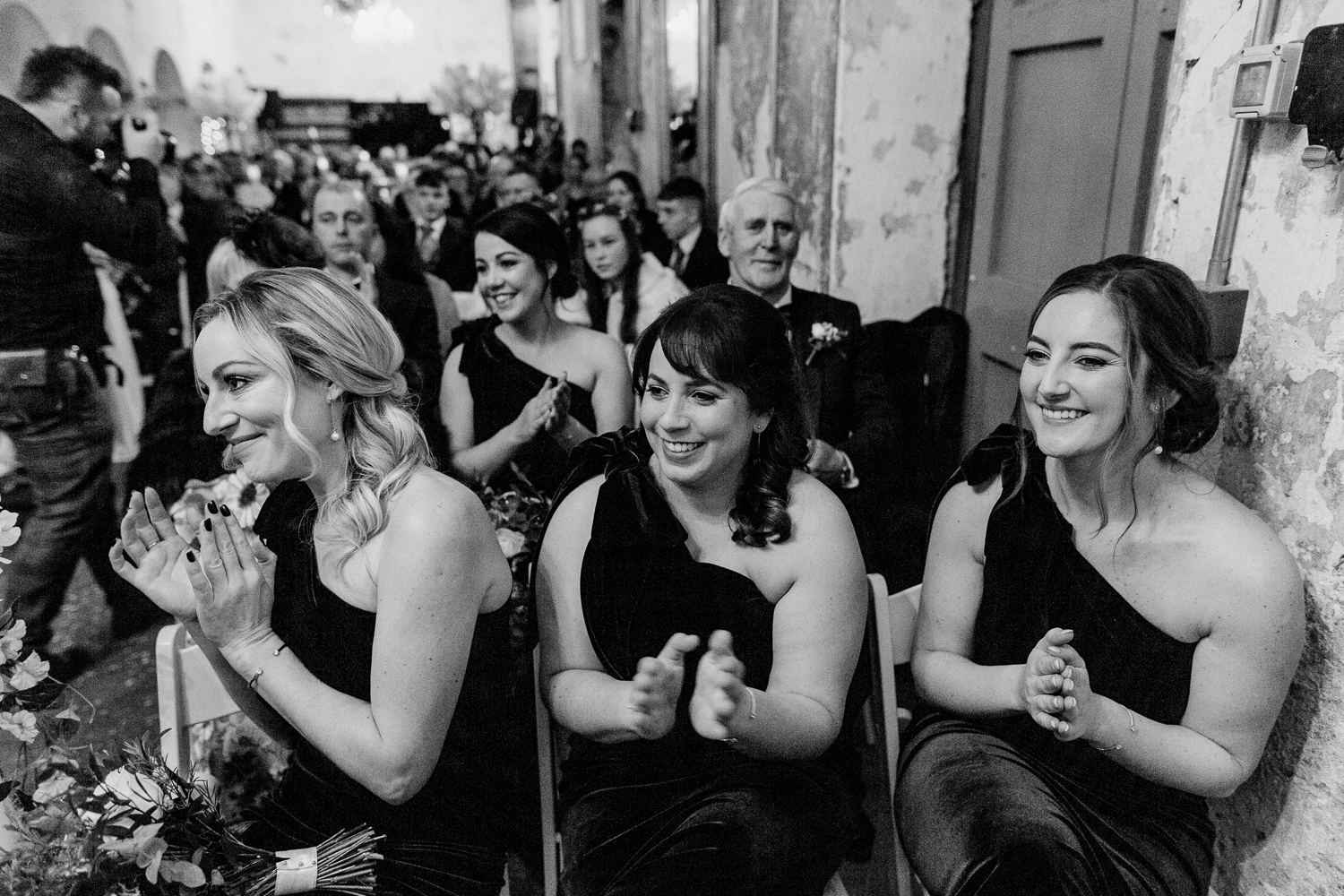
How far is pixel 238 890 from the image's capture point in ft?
4.58

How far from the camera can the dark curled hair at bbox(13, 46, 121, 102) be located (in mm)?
3074

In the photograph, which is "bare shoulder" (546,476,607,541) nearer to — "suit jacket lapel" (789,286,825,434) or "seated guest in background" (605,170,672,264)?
"suit jacket lapel" (789,286,825,434)

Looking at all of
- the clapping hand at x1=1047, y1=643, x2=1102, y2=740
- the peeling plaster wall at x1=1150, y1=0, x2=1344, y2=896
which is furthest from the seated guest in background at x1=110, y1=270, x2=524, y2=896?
the peeling plaster wall at x1=1150, y1=0, x2=1344, y2=896

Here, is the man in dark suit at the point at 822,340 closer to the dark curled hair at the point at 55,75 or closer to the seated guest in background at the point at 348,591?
the seated guest in background at the point at 348,591

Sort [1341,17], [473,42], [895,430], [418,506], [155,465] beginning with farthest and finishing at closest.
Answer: [473,42] → [155,465] → [895,430] → [418,506] → [1341,17]

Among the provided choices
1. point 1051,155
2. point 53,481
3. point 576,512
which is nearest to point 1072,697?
point 576,512

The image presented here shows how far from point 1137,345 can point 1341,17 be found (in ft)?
1.75

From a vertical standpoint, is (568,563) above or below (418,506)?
below

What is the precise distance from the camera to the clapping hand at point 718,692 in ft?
4.36

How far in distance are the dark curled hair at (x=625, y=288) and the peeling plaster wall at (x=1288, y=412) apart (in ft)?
8.44

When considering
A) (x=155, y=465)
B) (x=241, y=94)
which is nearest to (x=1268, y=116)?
(x=155, y=465)

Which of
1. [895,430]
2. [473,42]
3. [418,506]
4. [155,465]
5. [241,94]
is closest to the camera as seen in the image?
[418,506]

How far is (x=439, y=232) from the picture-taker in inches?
250

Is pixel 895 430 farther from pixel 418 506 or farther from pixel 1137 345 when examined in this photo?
pixel 418 506
